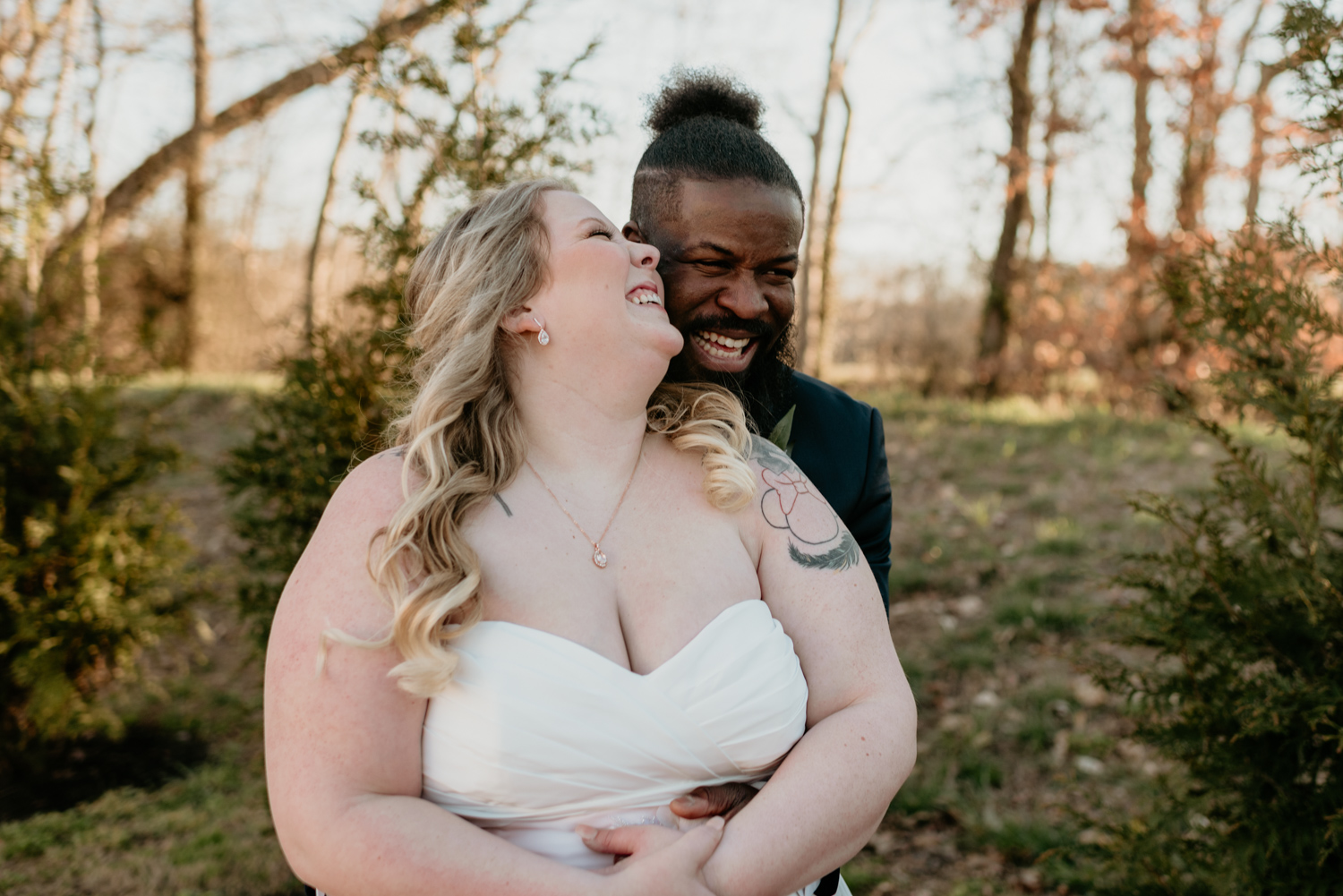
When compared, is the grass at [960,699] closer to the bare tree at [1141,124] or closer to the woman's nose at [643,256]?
the woman's nose at [643,256]

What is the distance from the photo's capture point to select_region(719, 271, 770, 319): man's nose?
2.67 m

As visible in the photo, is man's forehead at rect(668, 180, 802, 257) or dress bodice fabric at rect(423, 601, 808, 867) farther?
man's forehead at rect(668, 180, 802, 257)

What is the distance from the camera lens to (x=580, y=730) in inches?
70.0

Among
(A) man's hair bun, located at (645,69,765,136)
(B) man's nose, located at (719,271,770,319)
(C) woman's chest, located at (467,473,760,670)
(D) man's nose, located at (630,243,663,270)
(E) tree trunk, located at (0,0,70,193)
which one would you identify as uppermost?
(E) tree trunk, located at (0,0,70,193)

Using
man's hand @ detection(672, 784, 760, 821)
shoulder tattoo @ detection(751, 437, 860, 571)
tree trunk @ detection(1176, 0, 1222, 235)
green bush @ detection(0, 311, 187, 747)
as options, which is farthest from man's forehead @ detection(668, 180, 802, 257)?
tree trunk @ detection(1176, 0, 1222, 235)

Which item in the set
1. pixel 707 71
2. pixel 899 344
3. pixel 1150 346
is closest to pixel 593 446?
pixel 707 71

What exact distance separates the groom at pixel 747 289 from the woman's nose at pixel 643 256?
421 mm

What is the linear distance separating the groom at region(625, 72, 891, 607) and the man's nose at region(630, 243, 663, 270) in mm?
385

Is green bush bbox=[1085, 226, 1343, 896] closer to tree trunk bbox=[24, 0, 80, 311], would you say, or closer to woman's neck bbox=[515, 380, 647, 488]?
woman's neck bbox=[515, 380, 647, 488]

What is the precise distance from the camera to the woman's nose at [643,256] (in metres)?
2.27

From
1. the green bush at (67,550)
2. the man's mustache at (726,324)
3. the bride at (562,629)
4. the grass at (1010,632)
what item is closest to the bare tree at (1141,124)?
the grass at (1010,632)

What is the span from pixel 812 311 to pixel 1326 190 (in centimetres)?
1125

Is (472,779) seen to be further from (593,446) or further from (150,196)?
(150,196)

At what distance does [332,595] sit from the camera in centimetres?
176
